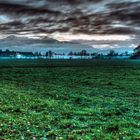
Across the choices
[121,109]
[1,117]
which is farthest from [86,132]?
[121,109]

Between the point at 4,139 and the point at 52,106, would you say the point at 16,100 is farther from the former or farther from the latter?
the point at 4,139

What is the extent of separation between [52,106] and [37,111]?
110 inches

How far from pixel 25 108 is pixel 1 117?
4.89m

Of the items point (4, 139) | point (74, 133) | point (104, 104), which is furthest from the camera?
point (104, 104)

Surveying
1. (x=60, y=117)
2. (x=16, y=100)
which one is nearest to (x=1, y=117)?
(x=60, y=117)

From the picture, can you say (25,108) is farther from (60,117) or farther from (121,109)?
(121,109)

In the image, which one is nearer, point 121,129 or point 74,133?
point 74,133

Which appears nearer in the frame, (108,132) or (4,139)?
(4,139)

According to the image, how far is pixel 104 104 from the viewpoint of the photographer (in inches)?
1251

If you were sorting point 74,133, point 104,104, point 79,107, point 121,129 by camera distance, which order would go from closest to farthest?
point 74,133, point 121,129, point 79,107, point 104,104

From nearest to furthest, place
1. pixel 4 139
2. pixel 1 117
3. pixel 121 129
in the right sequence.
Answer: pixel 4 139, pixel 121 129, pixel 1 117

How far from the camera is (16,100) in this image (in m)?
33.8

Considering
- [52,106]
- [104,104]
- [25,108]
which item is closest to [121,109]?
[104,104]

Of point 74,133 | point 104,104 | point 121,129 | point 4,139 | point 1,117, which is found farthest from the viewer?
point 104,104
